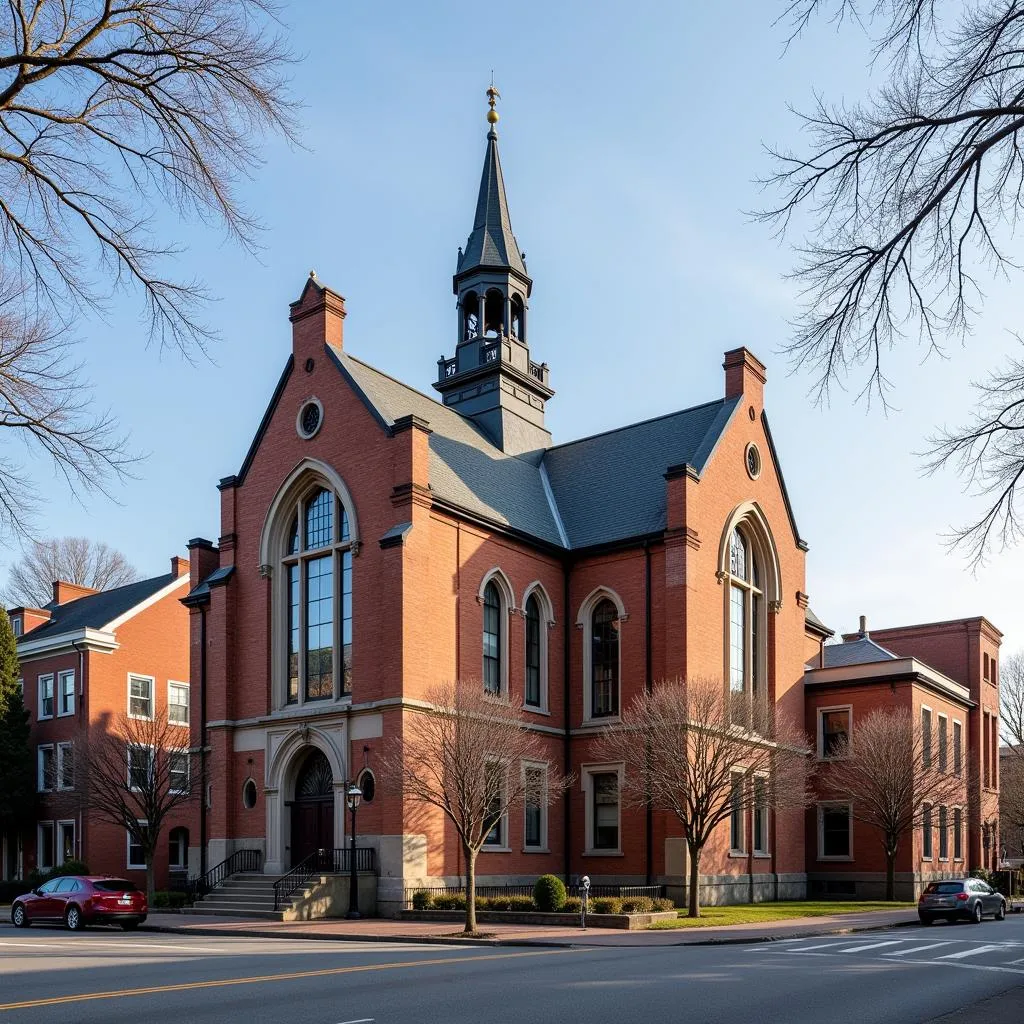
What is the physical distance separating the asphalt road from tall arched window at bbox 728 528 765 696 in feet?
54.2

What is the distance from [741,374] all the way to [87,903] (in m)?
26.1

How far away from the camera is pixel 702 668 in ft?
116

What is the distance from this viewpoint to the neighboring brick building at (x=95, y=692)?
45.0 metres

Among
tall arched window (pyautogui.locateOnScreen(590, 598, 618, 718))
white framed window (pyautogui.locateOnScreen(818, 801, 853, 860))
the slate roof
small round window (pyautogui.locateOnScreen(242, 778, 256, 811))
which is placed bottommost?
white framed window (pyautogui.locateOnScreen(818, 801, 853, 860))

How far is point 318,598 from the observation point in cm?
3444

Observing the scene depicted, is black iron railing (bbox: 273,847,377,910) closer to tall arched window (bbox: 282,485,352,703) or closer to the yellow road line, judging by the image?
tall arched window (bbox: 282,485,352,703)

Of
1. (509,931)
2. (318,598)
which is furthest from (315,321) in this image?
(509,931)

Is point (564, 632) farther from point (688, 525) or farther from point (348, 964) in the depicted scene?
point (348, 964)

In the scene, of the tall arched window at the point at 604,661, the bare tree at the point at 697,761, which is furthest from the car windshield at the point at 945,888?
the tall arched window at the point at 604,661

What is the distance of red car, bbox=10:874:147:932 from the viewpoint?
27.7m

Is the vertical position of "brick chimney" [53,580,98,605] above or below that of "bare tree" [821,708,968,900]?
above

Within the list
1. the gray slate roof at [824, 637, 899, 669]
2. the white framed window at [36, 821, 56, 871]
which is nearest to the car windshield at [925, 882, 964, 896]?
the gray slate roof at [824, 637, 899, 669]

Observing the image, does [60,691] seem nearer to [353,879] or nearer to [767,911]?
[353,879]

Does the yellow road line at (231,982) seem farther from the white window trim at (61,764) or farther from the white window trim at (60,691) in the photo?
the white window trim at (60,691)
